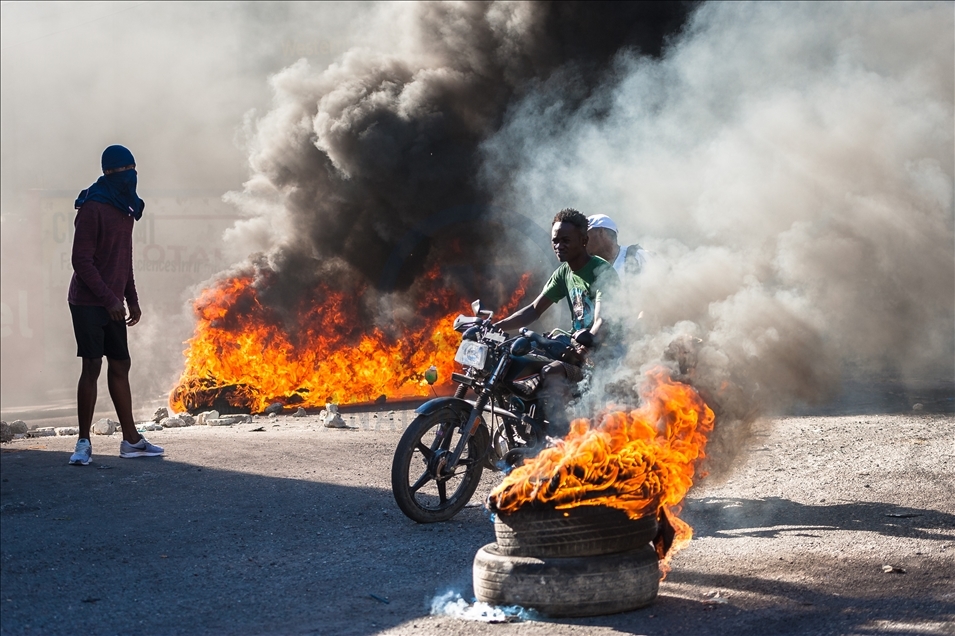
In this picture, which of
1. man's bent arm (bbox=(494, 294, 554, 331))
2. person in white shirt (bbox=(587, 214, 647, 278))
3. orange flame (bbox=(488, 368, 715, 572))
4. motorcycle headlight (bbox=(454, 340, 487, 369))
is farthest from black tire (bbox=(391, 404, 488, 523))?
person in white shirt (bbox=(587, 214, 647, 278))

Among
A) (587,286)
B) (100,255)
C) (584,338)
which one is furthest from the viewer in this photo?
(100,255)

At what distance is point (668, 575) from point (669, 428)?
76 centimetres

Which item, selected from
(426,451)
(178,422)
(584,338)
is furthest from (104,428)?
Result: (584,338)

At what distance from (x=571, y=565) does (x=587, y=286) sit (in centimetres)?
215

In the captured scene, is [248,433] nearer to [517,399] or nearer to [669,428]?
[517,399]

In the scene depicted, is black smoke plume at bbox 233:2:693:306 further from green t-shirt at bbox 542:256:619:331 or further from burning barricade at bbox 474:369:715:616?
burning barricade at bbox 474:369:715:616

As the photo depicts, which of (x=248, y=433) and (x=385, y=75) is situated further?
(x=385, y=75)

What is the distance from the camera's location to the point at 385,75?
691 inches

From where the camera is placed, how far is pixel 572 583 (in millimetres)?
3594

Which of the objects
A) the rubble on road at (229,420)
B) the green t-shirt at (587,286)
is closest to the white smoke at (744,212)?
the green t-shirt at (587,286)

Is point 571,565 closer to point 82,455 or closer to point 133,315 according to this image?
point 82,455

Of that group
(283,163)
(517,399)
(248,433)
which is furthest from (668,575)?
(283,163)

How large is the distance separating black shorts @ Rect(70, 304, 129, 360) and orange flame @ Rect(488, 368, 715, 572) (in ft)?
12.9

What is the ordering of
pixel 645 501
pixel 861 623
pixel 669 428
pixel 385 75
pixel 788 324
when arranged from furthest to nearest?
pixel 385 75 < pixel 788 324 < pixel 669 428 < pixel 645 501 < pixel 861 623
